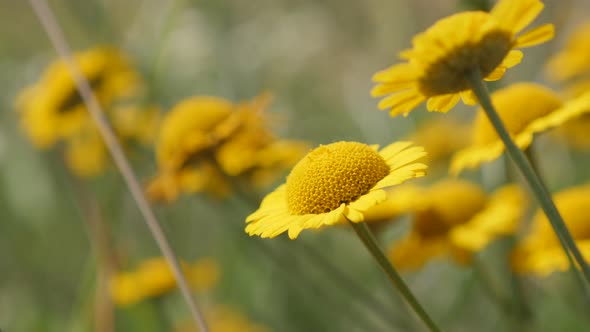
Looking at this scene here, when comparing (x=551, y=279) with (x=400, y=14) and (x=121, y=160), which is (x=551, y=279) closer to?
(x=400, y=14)

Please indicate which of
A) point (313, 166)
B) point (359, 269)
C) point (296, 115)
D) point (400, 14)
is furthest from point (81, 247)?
point (313, 166)

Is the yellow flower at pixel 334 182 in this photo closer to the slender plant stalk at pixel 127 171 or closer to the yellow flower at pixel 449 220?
the slender plant stalk at pixel 127 171

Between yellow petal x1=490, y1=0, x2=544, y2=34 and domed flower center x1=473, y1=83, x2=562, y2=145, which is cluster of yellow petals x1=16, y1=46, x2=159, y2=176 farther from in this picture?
yellow petal x1=490, y1=0, x2=544, y2=34

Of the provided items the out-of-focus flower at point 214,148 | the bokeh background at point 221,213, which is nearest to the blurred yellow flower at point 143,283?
the bokeh background at point 221,213

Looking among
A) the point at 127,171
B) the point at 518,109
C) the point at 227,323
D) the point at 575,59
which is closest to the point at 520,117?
the point at 518,109

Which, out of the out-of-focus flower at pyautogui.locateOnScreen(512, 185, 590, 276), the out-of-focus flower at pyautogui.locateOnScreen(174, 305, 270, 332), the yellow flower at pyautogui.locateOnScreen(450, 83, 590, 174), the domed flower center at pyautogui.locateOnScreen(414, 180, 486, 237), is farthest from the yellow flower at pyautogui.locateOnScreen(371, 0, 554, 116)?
the out-of-focus flower at pyautogui.locateOnScreen(174, 305, 270, 332)
